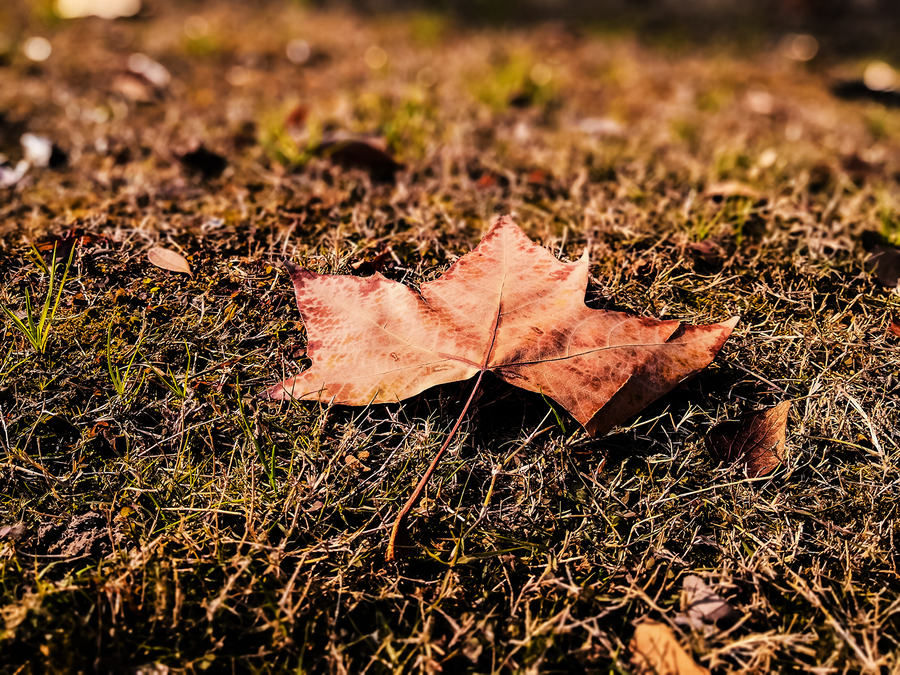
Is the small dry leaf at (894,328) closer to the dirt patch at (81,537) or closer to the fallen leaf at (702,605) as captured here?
the fallen leaf at (702,605)

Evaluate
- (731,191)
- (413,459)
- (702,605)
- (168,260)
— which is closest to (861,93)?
(731,191)

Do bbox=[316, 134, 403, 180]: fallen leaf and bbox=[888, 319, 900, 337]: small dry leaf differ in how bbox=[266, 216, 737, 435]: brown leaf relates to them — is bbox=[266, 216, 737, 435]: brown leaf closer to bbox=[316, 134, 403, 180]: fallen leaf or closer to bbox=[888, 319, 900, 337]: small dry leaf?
bbox=[888, 319, 900, 337]: small dry leaf

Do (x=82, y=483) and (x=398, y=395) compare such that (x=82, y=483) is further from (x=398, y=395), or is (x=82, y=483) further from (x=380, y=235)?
(x=380, y=235)

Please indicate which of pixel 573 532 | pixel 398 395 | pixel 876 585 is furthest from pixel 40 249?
pixel 876 585

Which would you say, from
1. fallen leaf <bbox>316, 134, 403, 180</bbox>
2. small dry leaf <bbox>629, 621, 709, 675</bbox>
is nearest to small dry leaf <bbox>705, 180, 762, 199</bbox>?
fallen leaf <bbox>316, 134, 403, 180</bbox>

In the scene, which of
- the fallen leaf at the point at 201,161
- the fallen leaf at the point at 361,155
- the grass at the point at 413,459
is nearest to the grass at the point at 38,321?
the grass at the point at 413,459

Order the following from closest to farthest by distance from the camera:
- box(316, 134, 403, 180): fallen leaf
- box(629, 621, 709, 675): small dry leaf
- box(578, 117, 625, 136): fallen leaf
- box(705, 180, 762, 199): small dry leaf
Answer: box(629, 621, 709, 675): small dry leaf → box(705, 180, 762, 199): small dry leaf → box(316, 134, 403, 180): fallen leaf → box(578, 117, 625, 136): fallen leaf

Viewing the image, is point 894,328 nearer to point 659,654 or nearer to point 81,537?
point 659,654
